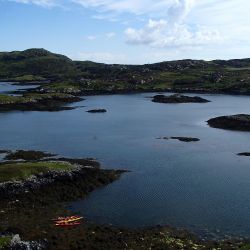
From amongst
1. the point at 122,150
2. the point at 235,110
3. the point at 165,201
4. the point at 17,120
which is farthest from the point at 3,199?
the point at 235,110

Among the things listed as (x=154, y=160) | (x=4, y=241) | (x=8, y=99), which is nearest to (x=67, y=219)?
(x=4, y=241)

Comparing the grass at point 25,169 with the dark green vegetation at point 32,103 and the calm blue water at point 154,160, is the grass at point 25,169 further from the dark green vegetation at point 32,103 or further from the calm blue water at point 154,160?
the dark green vegetation at point 32,103

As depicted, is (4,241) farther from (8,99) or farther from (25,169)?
(8,99)

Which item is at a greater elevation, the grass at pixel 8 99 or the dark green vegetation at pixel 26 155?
the grass at pixel 8 99

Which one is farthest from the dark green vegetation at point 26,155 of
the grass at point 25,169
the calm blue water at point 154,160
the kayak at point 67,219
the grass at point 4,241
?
the grass at point 4,241

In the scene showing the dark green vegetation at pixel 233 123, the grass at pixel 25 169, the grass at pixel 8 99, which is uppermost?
the grass at pixel 8 99

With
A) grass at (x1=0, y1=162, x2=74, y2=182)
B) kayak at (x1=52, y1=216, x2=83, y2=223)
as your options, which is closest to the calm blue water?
kayak at (x1=52, y1=216, x2=83, y2=223)

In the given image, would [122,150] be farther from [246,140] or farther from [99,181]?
[246,140]

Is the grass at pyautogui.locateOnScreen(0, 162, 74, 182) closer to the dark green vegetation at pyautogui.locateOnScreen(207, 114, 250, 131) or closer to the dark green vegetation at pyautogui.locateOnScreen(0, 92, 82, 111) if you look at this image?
the dark green vegetation at pyautogui.locateOnScreen(207, 114, 250, 131)
